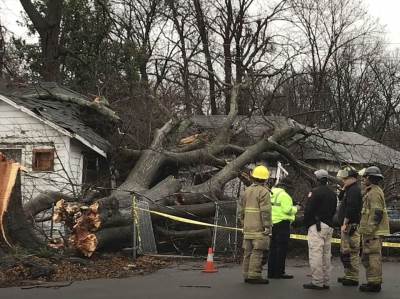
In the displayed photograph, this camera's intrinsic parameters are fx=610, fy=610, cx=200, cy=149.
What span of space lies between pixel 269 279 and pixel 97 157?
382 inches

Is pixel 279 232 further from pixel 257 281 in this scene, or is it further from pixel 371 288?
pixel 371 288

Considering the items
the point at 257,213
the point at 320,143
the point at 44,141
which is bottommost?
the point at 257,213

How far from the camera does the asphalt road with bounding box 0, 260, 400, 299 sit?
812cm

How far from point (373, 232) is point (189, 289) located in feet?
8.95

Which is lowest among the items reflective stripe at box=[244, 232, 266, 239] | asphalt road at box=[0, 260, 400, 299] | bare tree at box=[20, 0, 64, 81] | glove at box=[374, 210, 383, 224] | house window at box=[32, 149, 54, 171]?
asphalt road at box=[0, 260, 400, 299]

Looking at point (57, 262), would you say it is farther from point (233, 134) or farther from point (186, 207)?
point (233, 134)

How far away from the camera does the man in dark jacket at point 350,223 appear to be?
8891mm

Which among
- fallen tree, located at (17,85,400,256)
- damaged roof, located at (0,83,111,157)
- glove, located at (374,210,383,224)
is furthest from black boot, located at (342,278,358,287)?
damaged roof, located at (0,83,111,157)

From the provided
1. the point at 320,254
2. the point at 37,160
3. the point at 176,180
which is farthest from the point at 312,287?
the point at 37,160

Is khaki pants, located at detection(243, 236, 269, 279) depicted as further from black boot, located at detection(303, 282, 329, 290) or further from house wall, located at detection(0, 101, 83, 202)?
house wall, located at detection(0, 101, 83, 202)

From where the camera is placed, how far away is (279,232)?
10164mm

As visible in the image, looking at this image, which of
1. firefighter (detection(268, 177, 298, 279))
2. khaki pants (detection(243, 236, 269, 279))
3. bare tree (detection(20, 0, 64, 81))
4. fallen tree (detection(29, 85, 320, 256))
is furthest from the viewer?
bare tree (detection(20, 0, 64, 81))

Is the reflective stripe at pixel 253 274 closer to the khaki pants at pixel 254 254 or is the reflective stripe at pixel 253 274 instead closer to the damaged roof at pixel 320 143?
the khaki pants at pixel 254 254

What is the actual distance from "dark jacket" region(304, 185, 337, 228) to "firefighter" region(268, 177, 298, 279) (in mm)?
1120
